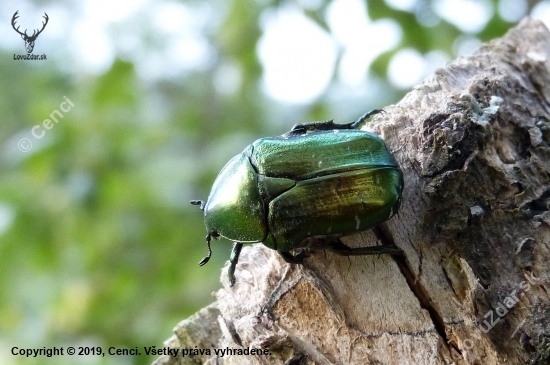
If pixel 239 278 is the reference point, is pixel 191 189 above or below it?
below

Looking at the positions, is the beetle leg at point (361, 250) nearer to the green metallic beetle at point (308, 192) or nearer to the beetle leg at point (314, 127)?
the green metallic beetle at point (308, 192)

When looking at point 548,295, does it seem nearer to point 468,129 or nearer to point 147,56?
point 468,129

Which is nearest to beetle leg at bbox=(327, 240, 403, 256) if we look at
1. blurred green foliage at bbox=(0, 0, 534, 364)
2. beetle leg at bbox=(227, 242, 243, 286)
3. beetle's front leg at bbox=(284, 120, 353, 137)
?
beetle leg at bbox=(227, 242, 243, 286)

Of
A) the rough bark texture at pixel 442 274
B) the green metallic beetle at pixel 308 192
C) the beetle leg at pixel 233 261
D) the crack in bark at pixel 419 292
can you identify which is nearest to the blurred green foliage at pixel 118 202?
the green metallic beetle at pixel 308 192

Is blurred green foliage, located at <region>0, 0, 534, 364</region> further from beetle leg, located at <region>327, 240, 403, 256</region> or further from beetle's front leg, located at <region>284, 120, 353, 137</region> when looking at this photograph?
beetle leg, located at <region>327, 240, 403, 256</region>

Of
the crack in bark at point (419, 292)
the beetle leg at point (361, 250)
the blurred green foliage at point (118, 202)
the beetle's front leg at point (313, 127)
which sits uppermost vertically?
the beetle's front leg at point (313, 127)

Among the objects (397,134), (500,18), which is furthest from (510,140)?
(500,18)
